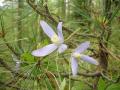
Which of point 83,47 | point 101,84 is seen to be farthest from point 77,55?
point 101,84

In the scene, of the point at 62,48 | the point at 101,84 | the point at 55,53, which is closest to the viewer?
the point at 62,48

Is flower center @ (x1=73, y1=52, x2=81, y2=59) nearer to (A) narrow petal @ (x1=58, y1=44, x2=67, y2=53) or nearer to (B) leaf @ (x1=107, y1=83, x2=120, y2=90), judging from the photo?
(A) narrow petal @ (x1=58, y1=44, x2=67, y2=53)

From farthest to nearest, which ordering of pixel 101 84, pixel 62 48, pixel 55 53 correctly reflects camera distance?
pixel 101 84, pixel 55 53, pixel 62 48

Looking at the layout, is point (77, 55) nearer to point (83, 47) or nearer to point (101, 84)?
point (83, 47)

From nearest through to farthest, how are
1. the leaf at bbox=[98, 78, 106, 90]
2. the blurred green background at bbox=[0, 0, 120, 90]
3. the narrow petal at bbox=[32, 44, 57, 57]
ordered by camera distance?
1. the narrow petal at bbox=[32, 44, 57, 57]
2. the blurred green background at bbox=[0, 0, 120, 90]
3. the leaf at bbox=[98, 78, 106, 90]

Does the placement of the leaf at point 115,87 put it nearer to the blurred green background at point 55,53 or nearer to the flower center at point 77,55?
the blurred green background at point 55,53

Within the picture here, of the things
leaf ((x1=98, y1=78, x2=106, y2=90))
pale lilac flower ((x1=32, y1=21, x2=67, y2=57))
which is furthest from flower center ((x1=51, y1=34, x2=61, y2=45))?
leaf ((x1=98, y1=78, x2=106, y2=90))

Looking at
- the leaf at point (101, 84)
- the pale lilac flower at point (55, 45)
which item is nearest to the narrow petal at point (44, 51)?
the pale lilac flower at point (55, 45)

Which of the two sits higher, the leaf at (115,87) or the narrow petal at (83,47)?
the narrow petal at (83,47)

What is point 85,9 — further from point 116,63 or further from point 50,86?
point 50,86

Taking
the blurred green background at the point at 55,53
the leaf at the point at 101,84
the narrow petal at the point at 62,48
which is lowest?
the leaf at the point at 101,84

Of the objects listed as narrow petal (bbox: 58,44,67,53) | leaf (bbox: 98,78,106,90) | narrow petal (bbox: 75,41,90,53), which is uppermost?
narrow petal (bbox: 58,44,67,53)

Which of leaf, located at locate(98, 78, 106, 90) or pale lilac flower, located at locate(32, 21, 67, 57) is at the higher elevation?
pale lilac flower, located at locate(32, 21, 67, 57)
